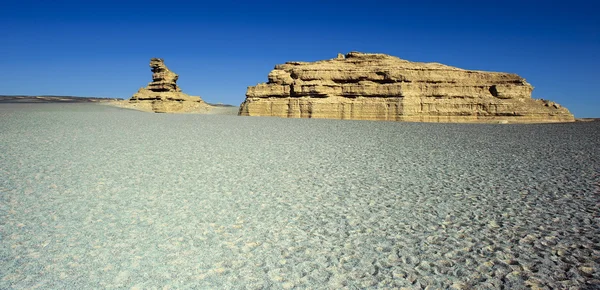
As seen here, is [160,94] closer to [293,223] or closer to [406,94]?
[406,94]

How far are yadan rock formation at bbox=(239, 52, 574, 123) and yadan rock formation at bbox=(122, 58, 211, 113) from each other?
13.6 metres

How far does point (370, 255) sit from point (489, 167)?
5.08 meters

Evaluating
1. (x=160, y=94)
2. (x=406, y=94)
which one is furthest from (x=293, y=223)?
(x=160, y=94)

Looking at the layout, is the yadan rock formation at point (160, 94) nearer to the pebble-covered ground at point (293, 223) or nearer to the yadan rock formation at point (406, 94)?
the yadan rock formation at point (406, 94)

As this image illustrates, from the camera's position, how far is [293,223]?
3.55m

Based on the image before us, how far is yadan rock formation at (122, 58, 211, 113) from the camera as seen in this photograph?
34.4 meters

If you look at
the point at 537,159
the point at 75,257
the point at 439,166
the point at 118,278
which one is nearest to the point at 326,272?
the point at 118,278

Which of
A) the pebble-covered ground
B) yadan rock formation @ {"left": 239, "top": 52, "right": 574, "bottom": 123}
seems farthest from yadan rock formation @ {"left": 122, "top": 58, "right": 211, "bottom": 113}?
the pebble-covered ground

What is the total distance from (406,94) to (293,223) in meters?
23.1

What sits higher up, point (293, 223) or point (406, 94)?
point (406, 94)

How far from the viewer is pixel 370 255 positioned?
9.27 feet

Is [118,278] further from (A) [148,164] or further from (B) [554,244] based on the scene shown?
(A) [148,164]

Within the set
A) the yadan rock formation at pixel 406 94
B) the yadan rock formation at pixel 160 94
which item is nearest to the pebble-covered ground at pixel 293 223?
the yadan rock formation at pixel 406 94

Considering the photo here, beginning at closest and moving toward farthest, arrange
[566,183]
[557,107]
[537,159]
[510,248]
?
1. [510,248]
2. [566,183]
3. [537,159]
4. [557,107]
